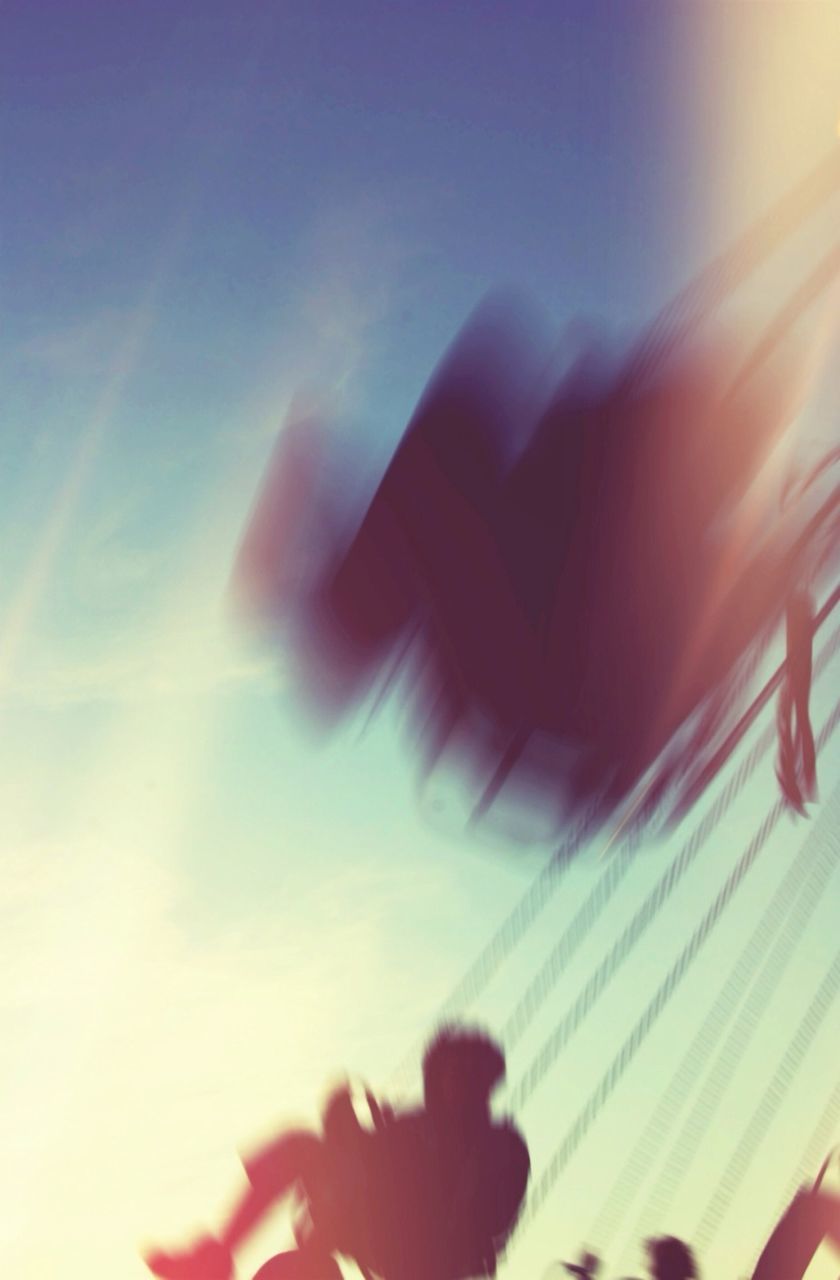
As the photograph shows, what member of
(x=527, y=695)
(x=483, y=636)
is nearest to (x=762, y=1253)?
(x=527, y=695)

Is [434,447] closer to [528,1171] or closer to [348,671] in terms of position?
[348,671]

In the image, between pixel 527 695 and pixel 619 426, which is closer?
pixel 619 426

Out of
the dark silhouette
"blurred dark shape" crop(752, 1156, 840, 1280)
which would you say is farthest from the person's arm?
"blurred dark shape" crop(752, 1156, 840, 1280)

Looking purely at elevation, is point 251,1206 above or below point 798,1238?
below

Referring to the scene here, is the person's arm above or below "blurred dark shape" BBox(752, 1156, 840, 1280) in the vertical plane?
below

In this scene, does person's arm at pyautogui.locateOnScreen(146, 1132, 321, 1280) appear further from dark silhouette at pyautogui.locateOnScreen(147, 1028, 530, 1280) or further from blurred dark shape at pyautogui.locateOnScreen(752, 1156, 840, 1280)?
blurred dark shape at pyautogui.locateOnScreen(752, 1156, 840, 1280)

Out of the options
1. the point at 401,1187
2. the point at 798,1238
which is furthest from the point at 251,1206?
the point at 798,1238

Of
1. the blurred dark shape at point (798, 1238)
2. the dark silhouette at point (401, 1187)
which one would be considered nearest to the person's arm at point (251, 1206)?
the dark silhouette at point (401, 1187)

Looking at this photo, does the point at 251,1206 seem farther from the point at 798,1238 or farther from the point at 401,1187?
the point at 798,1238

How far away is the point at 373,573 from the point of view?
24.7 feet

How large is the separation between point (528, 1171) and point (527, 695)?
3.29 meters

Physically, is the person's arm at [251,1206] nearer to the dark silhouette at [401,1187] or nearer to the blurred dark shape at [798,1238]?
the dark silhouette at [401,1187]

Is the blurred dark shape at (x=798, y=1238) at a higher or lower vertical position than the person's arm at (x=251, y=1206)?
higher

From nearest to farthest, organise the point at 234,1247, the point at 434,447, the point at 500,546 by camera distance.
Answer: the point at 234,1247 < the point at 434,447 < the point at 500,546
